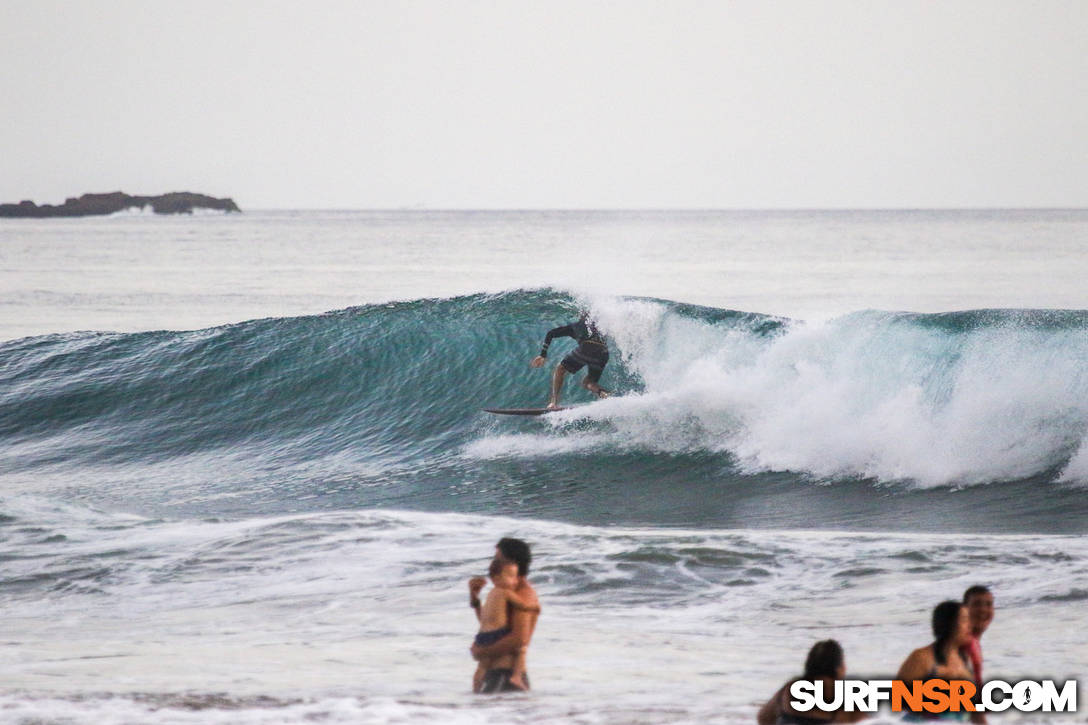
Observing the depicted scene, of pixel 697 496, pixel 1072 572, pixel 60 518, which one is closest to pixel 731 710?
pixel 1072 572

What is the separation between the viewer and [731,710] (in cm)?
587

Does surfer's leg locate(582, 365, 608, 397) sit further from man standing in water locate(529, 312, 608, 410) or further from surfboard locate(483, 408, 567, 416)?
surfboard locate(483, 408, 567, 416)

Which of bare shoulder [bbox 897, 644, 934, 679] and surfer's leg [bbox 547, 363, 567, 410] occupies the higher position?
surfer's leg [bbox 547, 363, 567, 410]

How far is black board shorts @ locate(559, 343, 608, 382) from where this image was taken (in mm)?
15836

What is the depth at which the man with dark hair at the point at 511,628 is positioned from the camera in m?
6.08

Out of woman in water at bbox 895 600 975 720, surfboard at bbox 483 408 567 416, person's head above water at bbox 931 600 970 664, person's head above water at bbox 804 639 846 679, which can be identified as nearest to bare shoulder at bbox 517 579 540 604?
person's head above water at bbox 804 639 846 679

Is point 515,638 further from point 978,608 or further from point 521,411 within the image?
point 521,411

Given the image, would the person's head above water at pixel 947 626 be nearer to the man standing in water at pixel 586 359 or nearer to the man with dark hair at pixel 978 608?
the man with dark hair at pixel 978 608

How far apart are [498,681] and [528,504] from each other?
666 cm

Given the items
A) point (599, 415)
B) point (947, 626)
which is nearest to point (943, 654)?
point (947, 626)

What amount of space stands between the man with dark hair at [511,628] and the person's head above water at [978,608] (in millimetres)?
1983

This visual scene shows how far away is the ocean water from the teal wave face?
0.18 ft

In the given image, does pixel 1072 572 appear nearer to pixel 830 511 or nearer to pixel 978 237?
pixel 830 511

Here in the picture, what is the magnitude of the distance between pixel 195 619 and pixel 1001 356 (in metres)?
10.5
